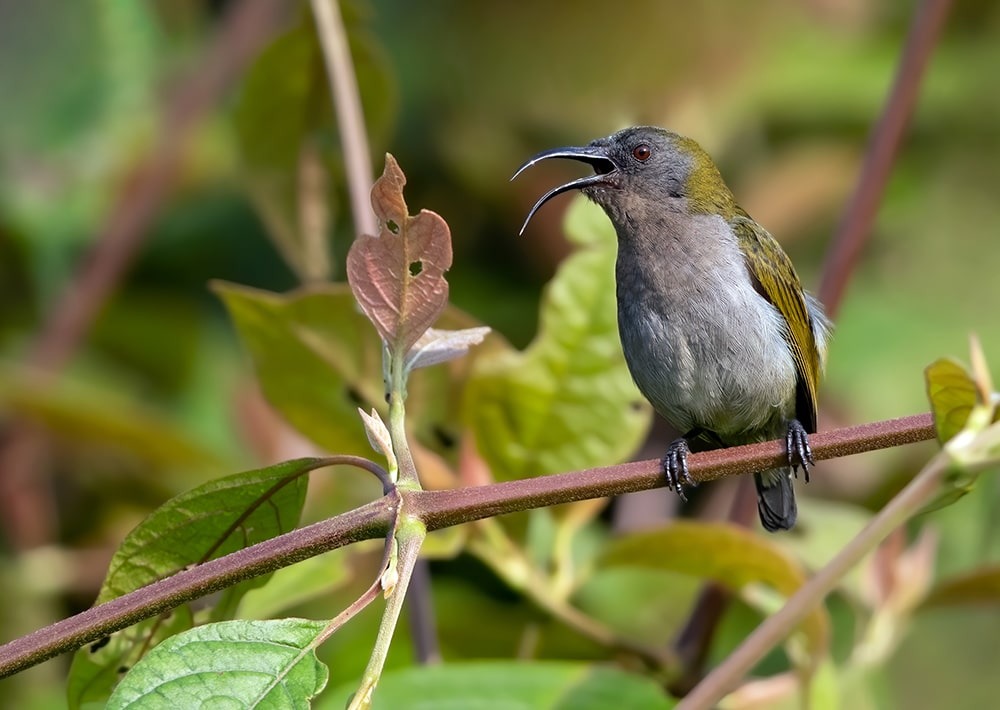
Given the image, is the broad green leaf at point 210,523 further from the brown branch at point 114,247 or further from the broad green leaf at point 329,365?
the brown branch at point 114,247

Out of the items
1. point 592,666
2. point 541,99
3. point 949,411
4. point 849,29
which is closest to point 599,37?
point 541,99

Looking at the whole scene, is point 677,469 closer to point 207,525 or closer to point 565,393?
point 565,393

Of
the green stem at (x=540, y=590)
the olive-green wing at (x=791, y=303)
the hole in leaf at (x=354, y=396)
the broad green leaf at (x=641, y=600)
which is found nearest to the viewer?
the hole in leaf at (x=354, y=396)

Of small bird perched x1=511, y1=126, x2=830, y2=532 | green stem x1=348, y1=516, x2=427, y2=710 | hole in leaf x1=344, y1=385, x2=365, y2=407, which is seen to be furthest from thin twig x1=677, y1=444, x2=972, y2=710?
small bird perched x1=511, y1=126, x2=830, y2=532

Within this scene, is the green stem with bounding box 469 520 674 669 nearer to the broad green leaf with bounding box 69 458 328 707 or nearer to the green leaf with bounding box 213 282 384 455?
the green leaf with bounding box 213 282 384 455

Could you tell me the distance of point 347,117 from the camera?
8.96 ft

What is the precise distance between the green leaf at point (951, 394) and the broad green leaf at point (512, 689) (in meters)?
0.97

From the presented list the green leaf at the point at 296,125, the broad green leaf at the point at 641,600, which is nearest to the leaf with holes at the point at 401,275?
the green leaf at the point at 296,125

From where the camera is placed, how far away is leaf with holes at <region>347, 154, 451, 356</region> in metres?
1.75

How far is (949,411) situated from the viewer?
167cm

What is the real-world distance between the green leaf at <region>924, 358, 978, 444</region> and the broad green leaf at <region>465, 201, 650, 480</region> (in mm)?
985

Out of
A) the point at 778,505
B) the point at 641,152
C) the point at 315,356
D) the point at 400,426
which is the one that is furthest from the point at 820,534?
the point at 400,426

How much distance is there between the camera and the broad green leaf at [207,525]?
1.82m

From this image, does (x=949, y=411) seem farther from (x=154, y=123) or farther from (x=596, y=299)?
(x=154, y=123)
